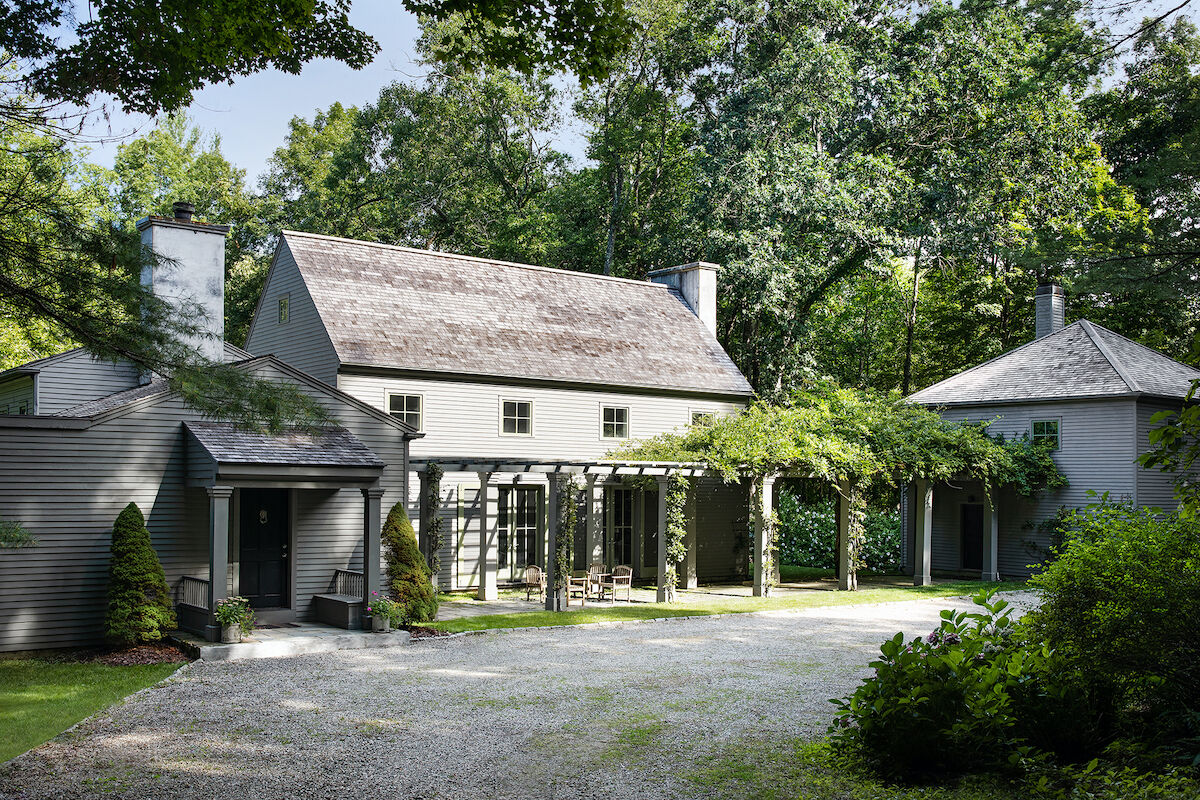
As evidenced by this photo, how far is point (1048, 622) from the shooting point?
297 inches

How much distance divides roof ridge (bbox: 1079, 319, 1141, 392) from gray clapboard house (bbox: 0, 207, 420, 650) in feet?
56.2

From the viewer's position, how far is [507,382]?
20.6 meters

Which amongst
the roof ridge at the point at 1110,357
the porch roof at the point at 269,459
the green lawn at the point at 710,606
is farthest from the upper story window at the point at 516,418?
the roof ridge at the point at 1110,357

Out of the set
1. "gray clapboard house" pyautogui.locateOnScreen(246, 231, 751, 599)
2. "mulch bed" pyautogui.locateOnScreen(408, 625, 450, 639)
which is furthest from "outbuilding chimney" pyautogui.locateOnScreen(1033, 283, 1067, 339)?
"mulch bed" pyautogui.locateOnScreen(408, 625, 450, 639)

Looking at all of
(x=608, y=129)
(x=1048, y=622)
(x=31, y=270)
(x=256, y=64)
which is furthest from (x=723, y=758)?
(x=608, y=129)

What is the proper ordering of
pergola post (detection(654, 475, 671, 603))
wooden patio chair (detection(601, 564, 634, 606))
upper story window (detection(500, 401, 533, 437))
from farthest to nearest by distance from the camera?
upper story window (detection(500, 401, 533, 437)) < pergola post (detection(654, 475, 671, 603)) < wooden patio chair (detection(601, 564, 634, 606))

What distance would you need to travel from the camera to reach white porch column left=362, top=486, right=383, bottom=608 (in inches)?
571

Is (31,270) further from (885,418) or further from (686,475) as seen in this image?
(885,418)

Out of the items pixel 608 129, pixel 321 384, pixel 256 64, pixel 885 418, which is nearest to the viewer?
pixel 256 64

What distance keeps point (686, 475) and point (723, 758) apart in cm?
1195

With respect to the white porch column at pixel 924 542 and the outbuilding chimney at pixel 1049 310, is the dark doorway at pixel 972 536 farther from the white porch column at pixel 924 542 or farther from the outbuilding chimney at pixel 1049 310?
the outbuilding chimney at pixel 1049 310

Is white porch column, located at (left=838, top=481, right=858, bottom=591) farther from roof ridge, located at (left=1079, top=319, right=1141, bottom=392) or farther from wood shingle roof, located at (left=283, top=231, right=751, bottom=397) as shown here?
roof ridge, located at (left=1079, top=319, right=1141, bottom=392)

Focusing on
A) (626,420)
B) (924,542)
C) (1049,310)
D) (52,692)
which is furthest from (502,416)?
(1049,310)

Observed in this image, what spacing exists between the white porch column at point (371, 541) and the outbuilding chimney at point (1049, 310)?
21.1m
